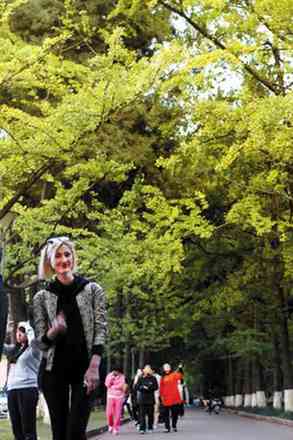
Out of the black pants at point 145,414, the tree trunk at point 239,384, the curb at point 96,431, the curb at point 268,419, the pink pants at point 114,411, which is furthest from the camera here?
the tree trunk at point 239,384

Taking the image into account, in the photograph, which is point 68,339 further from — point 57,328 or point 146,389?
point 146,389

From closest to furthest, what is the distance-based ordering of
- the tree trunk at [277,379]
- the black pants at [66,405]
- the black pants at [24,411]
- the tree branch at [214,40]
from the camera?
the black pants at [66,405]
the black pants at [24,411]
the tree branch at [214,40]
the tree trunk at [277,379]

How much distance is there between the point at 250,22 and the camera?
18.7 m

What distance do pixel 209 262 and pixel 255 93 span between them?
10975 mm

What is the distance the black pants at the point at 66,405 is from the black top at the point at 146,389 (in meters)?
19.0

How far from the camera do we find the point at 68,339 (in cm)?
512

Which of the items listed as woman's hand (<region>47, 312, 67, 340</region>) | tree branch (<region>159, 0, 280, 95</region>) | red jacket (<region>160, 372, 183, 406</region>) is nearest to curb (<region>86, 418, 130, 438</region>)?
red jacket (<region>160, 372, 183, 406</region>)

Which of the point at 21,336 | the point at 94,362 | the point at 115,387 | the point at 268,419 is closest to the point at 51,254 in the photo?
the point at 94,362

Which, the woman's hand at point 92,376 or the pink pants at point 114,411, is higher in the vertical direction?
the pink pants at point 114,411

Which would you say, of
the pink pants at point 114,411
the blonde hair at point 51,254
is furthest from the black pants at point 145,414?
the blonde hair at point 51,254

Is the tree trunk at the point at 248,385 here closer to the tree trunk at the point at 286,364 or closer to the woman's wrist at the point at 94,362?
the tree trunk at the point at 286,364

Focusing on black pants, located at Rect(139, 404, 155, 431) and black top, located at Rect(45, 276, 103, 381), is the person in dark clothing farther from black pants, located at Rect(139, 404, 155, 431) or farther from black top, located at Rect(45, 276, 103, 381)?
black top, located at Rect(45, 276, 103, 381)

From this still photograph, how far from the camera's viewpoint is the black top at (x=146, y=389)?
23.9 metres

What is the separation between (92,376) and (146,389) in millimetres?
19456
